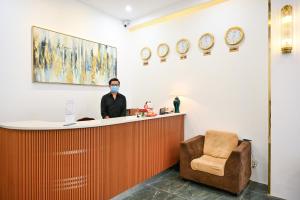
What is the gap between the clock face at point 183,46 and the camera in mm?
4023

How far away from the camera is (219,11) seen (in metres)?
3.58

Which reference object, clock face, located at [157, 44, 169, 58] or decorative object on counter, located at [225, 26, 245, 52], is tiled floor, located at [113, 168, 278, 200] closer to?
decorative object on counter, located at [225, 26, 245, 52]

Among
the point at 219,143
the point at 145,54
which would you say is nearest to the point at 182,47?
the point at 145,54

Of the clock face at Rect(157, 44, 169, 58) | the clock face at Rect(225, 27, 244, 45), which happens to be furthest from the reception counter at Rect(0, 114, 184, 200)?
the clock face at Rect(225, 27, 244, 45)

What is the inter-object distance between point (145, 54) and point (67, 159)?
3.34 meters

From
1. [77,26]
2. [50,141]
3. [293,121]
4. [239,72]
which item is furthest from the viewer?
[77,26]

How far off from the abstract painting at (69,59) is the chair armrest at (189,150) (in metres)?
2.34

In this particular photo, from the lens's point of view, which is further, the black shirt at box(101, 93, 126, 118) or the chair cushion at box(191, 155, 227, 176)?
the black shirt at box(101, 93, 126, 118)

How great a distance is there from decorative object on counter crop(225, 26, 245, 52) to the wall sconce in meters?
0.68

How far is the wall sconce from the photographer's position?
264cm

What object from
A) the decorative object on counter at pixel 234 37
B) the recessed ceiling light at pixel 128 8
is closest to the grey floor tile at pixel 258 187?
the decorative object on counter at pixel 234 37

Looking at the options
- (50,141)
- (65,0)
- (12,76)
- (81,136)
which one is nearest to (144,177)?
(81,136)

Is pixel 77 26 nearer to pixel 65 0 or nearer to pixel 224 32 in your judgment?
pixel 65 0

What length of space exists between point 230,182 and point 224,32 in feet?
8.56
